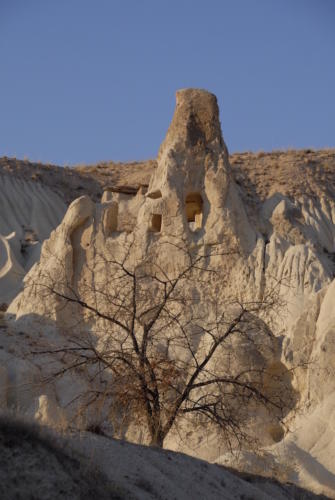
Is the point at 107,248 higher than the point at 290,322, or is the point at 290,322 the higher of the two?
the point at 107,248

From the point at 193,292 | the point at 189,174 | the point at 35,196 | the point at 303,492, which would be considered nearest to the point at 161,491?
the point at 303,492

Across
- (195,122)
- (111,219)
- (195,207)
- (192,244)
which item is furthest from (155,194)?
(195,122)

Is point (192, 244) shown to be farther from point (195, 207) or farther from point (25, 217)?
point (25, 217)

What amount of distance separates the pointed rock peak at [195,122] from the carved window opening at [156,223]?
2.17 metres

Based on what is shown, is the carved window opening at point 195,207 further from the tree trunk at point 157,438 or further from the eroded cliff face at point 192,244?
the tree trunk at point 157,438

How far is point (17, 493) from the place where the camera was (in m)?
11.1

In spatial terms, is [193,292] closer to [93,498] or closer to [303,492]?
[303,492]

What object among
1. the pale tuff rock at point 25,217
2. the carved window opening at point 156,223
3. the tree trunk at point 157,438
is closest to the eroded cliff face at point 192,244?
the carved window opening at point 156,223

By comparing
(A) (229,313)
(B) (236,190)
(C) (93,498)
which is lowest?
(C) (93,498)

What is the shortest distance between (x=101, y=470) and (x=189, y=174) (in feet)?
56.9

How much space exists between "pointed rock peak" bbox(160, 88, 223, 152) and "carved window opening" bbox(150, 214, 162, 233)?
2174 millimetres

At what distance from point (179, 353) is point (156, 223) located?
4.61 metres

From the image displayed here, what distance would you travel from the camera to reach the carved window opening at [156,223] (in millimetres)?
28875

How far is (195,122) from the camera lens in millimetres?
29984
